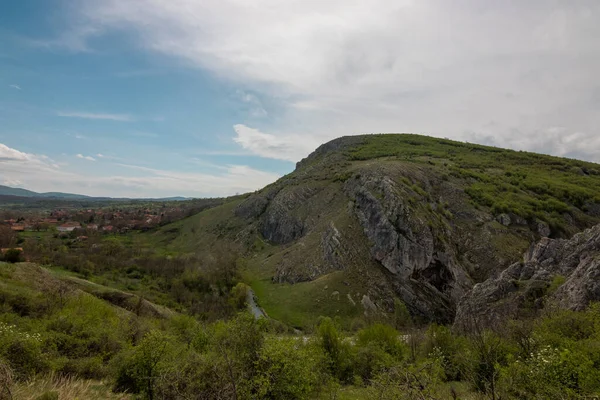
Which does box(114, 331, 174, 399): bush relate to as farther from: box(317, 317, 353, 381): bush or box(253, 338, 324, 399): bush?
box(317, 317, 353, 381): bush

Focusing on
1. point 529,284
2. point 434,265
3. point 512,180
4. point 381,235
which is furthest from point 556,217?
point 529,284

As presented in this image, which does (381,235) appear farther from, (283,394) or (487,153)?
(487,153)

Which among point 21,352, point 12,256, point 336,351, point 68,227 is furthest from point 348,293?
point 68,227

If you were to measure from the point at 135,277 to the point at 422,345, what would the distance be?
210 feet

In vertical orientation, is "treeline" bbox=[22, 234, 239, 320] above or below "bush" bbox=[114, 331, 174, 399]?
below

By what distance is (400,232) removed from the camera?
55.7 metres

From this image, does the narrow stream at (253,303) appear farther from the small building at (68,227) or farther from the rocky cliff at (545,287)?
the small building at (68,227)

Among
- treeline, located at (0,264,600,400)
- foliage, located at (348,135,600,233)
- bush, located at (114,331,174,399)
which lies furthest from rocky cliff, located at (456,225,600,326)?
foliage, located at (348,135,600,233)

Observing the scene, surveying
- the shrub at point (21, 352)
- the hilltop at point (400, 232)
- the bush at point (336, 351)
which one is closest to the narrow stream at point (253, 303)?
the hilltop at point (400, 232)

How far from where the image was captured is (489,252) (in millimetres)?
55125

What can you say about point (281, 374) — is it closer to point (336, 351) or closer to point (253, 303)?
point (336, 351)

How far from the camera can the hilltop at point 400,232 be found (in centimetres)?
5122

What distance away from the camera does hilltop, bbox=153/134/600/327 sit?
51.2 metres

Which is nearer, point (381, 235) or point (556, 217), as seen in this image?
point (381, 235)
